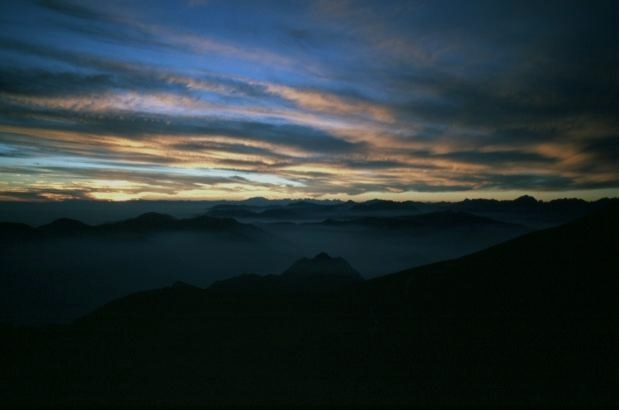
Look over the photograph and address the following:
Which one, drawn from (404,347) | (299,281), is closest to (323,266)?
(299,281)

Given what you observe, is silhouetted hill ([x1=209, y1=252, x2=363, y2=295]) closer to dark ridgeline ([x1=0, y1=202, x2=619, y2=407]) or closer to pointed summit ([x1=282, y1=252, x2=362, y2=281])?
pointed summit ([x1=282, y1=252, x2=362, y2=281])

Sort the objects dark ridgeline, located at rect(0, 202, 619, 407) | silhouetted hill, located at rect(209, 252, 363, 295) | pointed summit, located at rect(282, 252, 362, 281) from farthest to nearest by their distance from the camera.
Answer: pointed summit, located at rect(282, 252, 362, 281) → silhouetted hill, located at rect(209, 252, 363, 295) → dark ridgeline, located at rect(0, 202, 619, 407)

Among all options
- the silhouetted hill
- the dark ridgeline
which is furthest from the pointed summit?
the dark ridgeline

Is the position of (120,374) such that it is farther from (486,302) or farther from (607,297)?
(607,297)

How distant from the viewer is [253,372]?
29703 mm

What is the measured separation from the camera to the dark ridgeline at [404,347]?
23.2m

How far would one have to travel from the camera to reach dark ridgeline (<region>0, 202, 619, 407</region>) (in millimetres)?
23156

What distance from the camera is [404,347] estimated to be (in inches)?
1155

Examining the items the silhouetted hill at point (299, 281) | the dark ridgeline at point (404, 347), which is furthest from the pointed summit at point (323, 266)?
the dark ridgeline at point (404, 347)

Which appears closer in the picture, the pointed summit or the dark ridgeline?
the dark ridgeline

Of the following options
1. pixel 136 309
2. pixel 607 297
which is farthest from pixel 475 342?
pixel 136 309

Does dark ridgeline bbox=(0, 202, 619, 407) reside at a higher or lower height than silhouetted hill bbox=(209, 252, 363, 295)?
higher

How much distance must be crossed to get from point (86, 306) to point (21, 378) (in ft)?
552

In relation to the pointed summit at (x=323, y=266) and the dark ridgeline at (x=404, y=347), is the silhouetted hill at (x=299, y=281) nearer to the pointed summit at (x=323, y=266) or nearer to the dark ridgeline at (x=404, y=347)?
the pointed summit at (x=323, y=266)
